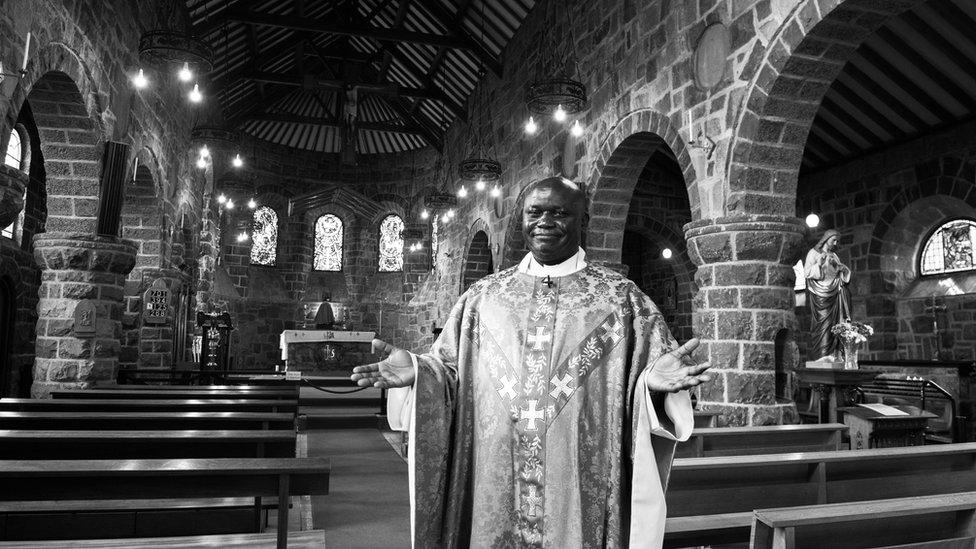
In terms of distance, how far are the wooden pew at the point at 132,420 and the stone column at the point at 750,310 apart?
339 centimetres

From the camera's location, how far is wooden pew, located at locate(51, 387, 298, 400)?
568 cm

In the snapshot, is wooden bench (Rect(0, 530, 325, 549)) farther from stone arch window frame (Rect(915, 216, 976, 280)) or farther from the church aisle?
stone arch window frame (Rect(915, 216, 976, 280))

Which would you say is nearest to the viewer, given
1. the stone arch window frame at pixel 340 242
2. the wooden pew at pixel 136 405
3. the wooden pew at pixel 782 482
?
the wooden pew at pixel 782 482

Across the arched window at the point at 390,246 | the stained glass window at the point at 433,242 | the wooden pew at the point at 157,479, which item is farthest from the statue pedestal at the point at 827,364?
the arched window at the point at 390,246

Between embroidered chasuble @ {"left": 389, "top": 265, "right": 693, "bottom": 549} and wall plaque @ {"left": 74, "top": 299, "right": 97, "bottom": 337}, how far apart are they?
6963 mm

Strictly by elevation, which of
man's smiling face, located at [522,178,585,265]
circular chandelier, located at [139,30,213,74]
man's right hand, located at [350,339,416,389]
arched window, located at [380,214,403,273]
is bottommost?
man's right hand, located at [350,339,416,389]

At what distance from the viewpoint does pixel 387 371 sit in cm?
197

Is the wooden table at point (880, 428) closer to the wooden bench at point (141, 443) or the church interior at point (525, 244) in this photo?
the church interior at point (525, 244)

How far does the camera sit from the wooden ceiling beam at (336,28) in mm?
11695

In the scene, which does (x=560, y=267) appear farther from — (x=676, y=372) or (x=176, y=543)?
(x=176, y=543)

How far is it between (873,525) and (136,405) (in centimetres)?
479

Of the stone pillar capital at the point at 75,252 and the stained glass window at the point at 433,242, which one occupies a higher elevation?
the stained glass window at the point at 433,242

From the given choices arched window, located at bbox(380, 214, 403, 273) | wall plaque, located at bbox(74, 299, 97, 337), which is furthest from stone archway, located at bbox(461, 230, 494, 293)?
wall plaque, located at bbox(74, 299, 97, 337)

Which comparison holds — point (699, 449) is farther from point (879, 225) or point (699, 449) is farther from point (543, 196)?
point (879, 225)
